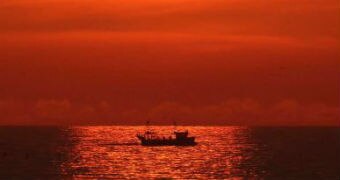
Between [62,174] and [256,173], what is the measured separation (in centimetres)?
3377

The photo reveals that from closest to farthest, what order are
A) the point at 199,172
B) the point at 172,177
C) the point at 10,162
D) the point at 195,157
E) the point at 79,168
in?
the point at 172,177
the point at 199,172
the point at 79,168
the point at 10,162
the point at 195,157

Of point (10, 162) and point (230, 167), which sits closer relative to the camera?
point (230, 167)

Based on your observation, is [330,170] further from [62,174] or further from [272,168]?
[62,174]

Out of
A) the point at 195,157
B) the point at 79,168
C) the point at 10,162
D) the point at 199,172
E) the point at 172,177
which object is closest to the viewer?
the point at 172,177

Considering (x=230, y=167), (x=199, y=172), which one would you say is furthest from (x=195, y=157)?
(x=199, y=172)

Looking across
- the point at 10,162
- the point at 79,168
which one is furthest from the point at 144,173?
the point at 10,162

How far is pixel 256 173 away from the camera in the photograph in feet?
477

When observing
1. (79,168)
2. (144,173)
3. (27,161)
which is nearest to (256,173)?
(144,173)

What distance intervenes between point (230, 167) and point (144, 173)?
2157cm

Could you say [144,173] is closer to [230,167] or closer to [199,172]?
[199,172]

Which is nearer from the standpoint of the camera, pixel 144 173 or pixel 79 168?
pixel 144 173

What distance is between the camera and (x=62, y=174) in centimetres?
14225

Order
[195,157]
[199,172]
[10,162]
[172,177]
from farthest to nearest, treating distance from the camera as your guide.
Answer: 1. [195,157]
2. [10,162]
3. [199,172]
4. [172,177]

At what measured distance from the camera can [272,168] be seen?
156 meters
